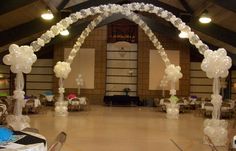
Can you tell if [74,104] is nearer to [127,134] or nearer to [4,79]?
[4,79]

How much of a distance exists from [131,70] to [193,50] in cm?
382

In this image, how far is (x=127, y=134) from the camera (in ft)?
33.8

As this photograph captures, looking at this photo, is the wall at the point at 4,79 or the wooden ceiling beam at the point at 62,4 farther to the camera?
the wall at the point at 4,79

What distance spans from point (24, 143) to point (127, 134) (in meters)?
6.07

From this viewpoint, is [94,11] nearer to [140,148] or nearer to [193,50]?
[140,148]

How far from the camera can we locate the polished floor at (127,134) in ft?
27.4

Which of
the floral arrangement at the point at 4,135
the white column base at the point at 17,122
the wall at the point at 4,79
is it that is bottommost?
the white column base at the point at 17,122

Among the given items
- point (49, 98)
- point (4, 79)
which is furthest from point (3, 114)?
point (4, 79)

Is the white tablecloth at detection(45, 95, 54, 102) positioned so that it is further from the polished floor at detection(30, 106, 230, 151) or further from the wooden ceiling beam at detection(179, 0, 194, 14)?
the wooden ceiling beam at detection(179, 0, 194, 14)

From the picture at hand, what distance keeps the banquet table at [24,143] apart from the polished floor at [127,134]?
3.06 meters

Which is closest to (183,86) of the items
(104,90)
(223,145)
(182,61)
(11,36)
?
(182,61)

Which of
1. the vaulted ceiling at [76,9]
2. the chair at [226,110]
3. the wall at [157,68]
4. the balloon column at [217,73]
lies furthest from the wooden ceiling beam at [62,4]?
the balloon column at [217,73]

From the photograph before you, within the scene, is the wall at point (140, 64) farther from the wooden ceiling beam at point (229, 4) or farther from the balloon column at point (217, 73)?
the balloon column at point (217, 73)

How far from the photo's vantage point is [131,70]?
2161cm
